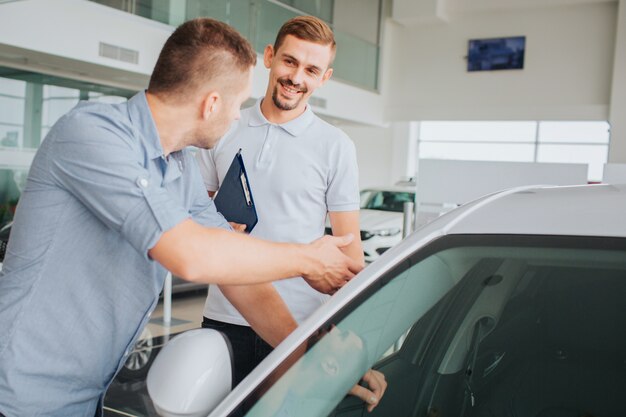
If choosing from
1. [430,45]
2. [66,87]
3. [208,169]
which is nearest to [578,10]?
[430,45]

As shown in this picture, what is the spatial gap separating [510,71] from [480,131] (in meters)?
3.71

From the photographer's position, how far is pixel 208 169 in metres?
2.33

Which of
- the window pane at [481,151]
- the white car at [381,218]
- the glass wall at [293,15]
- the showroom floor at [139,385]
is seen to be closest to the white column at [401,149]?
Answer: the window pane at [481,151]

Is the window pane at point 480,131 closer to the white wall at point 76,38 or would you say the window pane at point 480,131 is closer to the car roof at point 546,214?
the white wall at point 76,38

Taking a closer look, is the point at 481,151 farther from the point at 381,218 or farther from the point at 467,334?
the point at 467,334

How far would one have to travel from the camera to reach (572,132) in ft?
59.7

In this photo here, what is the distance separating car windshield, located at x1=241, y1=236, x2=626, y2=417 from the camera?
133 centimetres

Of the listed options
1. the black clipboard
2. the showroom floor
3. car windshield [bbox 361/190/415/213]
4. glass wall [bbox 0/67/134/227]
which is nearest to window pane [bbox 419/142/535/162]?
car windshield [bbox 361/190/415/213]

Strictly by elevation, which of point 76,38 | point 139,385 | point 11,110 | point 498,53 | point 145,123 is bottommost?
point 139,385

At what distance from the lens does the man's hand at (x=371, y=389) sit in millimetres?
1351

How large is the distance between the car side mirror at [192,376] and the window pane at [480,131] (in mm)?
18406

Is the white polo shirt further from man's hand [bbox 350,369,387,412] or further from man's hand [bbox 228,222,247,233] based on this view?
man's hand [bbox 350,369,387,412]

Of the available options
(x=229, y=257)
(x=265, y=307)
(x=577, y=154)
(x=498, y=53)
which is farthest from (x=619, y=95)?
(x=229, y=257)

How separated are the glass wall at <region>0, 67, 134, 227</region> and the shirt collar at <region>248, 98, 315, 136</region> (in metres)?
6.54
